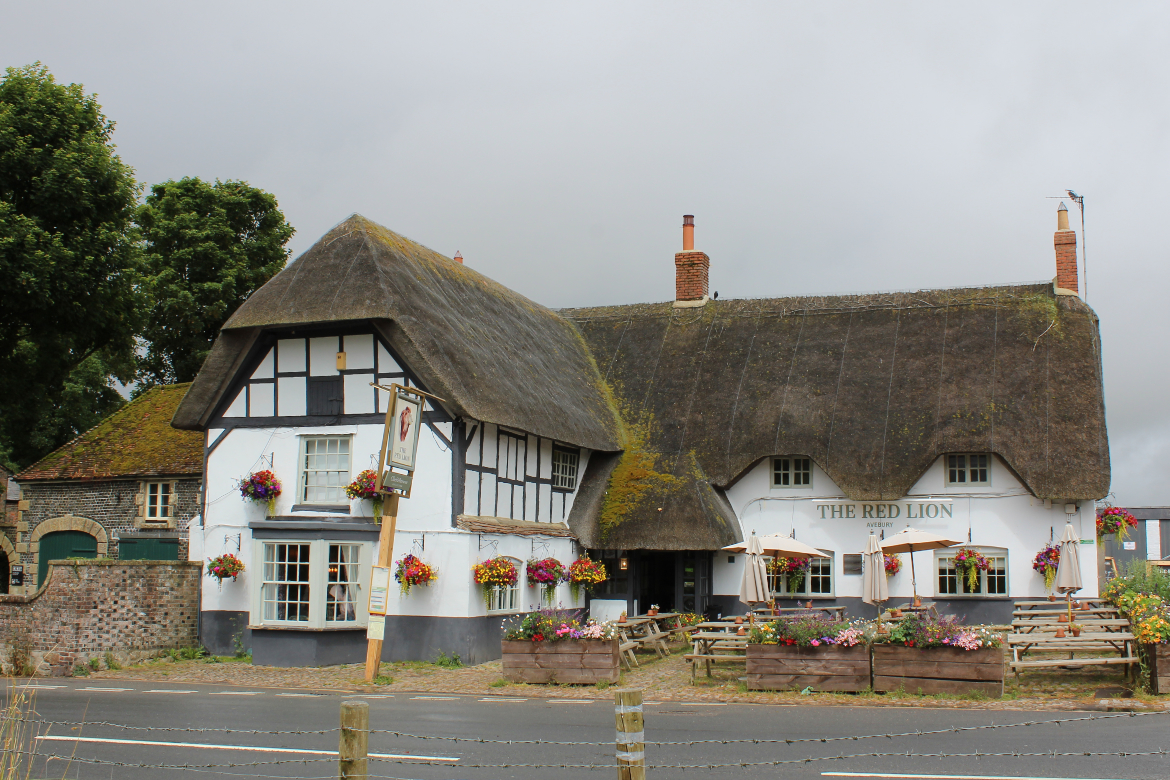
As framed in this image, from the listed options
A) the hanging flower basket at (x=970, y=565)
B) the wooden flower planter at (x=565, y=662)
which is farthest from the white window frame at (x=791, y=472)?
the wooden flower planter at (x=565, y=662)

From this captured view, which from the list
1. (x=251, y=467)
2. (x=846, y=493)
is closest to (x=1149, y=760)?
(x=846, y=493)

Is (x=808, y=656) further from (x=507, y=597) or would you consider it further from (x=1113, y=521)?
(x=1113, y=521)

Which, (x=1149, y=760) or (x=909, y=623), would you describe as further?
(x=909, y=623)

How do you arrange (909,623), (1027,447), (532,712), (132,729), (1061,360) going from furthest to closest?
(1061,360)
(1027,447)
(909,623)
(532,712)
(132,729)

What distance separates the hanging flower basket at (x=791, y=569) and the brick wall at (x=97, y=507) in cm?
1237

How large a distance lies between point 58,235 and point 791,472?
16.7 meters

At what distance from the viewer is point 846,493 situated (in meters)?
21.1

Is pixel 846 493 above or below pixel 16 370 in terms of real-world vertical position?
below

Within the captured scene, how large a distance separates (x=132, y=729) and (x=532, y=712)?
4080 millimetres

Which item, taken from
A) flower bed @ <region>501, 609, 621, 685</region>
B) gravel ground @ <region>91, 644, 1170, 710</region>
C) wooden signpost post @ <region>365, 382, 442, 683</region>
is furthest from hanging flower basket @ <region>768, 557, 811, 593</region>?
wooden signpost post @ <region>365, 382, 442, 683</region>

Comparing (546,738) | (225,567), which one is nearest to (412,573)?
(225,567)

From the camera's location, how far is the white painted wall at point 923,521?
20.7m

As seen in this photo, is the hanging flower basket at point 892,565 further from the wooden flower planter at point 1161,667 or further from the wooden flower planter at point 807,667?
the wooden flower planter at point 1161,667

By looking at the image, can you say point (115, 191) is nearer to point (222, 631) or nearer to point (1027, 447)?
point (222, 631)
